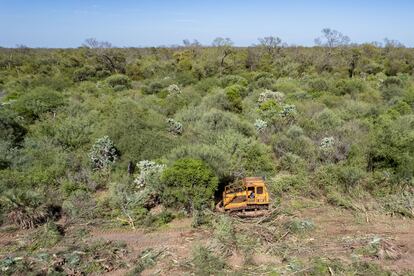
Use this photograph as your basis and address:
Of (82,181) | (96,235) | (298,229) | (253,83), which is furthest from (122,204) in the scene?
(253,83)

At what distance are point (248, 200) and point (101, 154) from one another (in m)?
9.77

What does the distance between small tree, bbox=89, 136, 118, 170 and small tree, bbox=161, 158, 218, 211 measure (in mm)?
5691

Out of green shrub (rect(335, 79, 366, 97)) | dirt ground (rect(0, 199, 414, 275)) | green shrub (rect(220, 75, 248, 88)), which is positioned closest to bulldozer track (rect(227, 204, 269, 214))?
dirt ground (rect(0, 199, 414, 275))

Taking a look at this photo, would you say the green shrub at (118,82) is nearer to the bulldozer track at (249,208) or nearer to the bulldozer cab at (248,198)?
the bulldozer cab at (248,198)

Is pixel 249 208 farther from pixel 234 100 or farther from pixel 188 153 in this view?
pixel 234 100

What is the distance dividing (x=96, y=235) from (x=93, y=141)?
923 cm

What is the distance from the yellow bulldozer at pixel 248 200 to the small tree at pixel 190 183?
3.23 feet

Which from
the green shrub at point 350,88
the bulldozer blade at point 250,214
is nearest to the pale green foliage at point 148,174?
the bulldozer blade at point 250,214

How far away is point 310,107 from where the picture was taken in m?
34.4

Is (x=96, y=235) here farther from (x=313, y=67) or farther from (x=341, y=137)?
(x=313, y=67)

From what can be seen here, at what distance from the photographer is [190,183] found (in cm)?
1742

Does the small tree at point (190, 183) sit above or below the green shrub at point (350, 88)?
below

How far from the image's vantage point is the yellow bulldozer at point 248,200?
56.7ft

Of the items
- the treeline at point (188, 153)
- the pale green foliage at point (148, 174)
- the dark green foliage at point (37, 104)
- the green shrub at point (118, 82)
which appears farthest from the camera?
the green shrub at point (118, 82)
